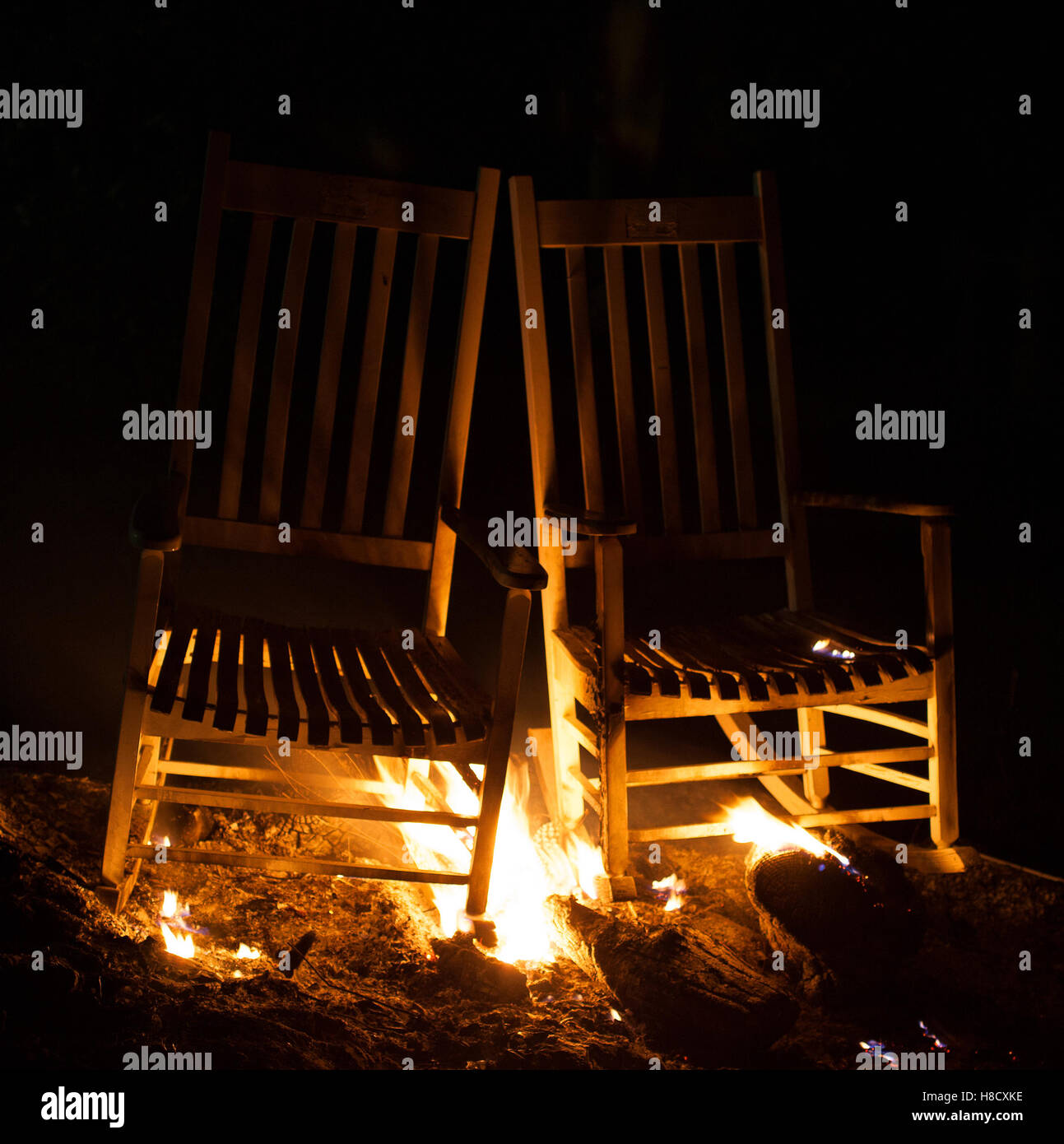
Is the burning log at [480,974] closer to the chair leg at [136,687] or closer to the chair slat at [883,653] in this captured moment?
the chair leg at [136,687]

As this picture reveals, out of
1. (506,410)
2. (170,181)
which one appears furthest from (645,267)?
(170,181)

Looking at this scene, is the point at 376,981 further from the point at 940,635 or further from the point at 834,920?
the point at 940,635

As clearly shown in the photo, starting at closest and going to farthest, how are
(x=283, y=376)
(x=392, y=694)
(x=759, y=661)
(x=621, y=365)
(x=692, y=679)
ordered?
(x=392, y=694), (x=692, y=679), (x=759, y=661), (x=283, y=376), (x=621, y=365)

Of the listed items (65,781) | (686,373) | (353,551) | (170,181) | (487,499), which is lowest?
(65,781)

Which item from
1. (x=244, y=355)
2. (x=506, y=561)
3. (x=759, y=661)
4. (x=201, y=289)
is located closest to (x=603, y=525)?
(x=506, y=561)

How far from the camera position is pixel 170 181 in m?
2.35

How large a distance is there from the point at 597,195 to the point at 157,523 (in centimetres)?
140

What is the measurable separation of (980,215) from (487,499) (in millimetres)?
1435

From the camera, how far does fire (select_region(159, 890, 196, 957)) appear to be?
1811mm

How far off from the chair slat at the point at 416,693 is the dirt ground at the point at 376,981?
0.44 m

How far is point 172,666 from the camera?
173 centimetres

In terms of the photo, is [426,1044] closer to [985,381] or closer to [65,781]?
[65,781]

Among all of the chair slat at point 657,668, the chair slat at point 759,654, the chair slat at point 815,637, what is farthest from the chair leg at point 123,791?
the chair slat at point 815,637

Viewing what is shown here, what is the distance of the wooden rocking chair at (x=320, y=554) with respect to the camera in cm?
169
